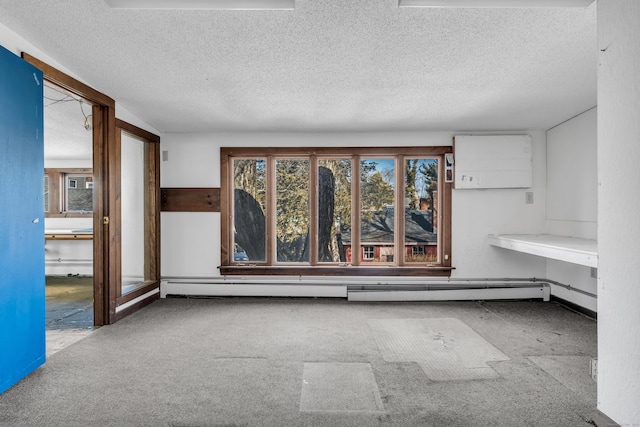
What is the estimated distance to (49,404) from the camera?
226cm

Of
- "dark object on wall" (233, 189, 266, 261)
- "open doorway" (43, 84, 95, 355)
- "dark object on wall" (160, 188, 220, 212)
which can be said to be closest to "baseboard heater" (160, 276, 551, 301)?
"dark object on wall" (233, 189, 266, 261)

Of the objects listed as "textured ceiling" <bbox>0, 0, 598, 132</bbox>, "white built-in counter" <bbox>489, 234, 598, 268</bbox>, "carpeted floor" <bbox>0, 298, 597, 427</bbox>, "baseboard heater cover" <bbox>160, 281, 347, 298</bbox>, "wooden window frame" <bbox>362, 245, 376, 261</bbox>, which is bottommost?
"carpeted floor" <bbox>0, 298, 597, 427</bbox>

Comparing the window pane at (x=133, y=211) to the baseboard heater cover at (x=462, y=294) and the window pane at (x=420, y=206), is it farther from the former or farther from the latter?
the window pane at (x=420, y=206)

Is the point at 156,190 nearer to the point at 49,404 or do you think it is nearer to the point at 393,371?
the point at 49,404

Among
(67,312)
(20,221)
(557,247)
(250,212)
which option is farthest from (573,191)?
(67,312)

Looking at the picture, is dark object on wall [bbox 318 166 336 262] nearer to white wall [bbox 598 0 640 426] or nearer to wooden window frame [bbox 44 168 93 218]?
white wall [bbox 598 0 640 426]

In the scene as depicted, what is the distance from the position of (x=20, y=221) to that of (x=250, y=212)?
2876 millimetres

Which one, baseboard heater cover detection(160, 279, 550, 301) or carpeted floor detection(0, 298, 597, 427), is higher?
baseboard heater cover detection(160, 279, 550, 301)

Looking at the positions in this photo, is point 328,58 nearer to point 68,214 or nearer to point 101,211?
point 101,211

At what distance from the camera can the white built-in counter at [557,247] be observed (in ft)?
10.2

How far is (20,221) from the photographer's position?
2.57 meters

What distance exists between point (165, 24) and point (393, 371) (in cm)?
299

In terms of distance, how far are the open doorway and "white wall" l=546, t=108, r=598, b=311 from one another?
5.73 meters

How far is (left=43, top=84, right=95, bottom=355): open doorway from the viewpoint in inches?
168
